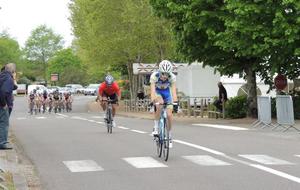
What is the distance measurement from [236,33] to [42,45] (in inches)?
4727

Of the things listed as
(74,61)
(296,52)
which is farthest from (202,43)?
(74,61)

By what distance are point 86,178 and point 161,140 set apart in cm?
261

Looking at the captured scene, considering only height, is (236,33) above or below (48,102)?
above

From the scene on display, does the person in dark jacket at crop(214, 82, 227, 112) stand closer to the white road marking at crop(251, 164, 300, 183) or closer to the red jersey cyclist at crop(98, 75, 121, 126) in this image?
the red jersey cyclist at crop(98, 75, 121, 126)

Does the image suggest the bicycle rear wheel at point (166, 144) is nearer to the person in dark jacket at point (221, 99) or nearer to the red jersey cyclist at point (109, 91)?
the red jersey cyclist at point (109, 91)

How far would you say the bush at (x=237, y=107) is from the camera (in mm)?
29203

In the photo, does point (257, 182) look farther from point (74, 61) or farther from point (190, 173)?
point (74, 61)

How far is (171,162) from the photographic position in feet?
41.8

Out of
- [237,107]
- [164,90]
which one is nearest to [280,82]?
[237,107]

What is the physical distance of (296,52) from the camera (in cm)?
2273

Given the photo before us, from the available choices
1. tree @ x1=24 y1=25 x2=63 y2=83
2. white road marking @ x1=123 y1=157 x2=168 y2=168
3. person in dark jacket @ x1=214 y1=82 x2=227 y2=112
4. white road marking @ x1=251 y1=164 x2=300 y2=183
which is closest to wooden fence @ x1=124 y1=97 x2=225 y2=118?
person in dark jacket @ x1=214 y1=82 x2=227 y2=112

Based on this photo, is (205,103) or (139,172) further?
(205,103)

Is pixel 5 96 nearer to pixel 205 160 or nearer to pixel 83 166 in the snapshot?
pixel 83 166

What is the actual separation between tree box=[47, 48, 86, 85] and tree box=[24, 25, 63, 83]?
16.8 feet
